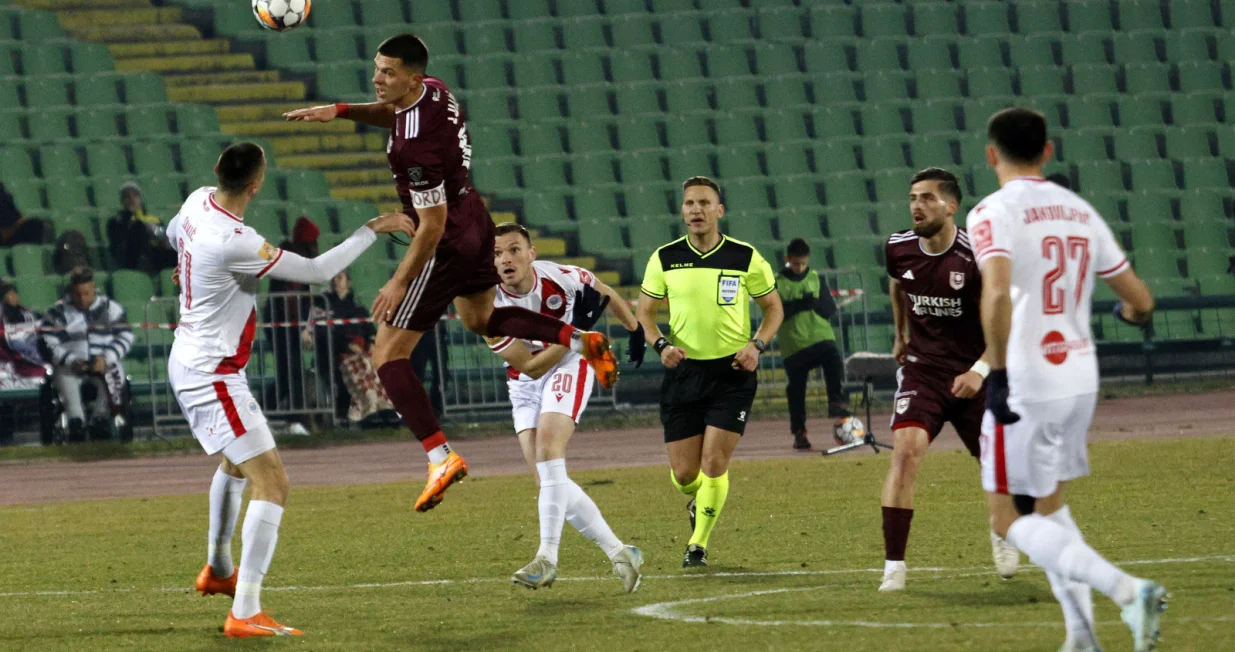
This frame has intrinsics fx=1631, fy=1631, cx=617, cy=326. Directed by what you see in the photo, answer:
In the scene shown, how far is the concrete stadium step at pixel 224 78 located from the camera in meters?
25.7

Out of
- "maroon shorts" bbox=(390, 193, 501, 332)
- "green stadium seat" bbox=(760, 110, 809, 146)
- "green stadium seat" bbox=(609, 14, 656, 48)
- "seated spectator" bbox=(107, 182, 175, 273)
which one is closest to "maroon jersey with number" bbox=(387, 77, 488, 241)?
"maroon shorts" bbox=(390, 193, 501, 332)

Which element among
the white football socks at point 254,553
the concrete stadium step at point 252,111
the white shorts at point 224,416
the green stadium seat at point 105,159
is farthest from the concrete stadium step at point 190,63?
the white football socks at point 254,553

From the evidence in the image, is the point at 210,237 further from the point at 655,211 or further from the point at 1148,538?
the point at 655,211

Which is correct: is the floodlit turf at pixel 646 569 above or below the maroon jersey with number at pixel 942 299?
below

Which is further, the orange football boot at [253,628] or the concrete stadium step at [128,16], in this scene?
the concrete stadium step at [128,16]

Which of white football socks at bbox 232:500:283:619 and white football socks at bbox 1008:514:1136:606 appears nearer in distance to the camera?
white football socks at bbox 1008:514:1136:606

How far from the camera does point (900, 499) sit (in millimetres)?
7742

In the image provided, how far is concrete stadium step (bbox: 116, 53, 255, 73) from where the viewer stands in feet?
84.4

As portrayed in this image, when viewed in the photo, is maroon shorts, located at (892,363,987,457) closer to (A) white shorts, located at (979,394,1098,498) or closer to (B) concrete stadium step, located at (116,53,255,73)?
(A) white shorts, located at (979,394,1098,498)

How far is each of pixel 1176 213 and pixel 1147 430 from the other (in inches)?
374

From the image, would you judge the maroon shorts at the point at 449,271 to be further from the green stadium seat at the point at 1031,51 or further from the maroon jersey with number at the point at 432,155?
the green stadium seat at the point at 1031,51

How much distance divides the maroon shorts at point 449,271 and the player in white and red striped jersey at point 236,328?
436 millimetres

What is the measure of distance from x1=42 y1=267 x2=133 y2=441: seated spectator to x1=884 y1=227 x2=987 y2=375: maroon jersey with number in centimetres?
1224

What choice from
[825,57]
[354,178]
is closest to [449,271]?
[354,178]
